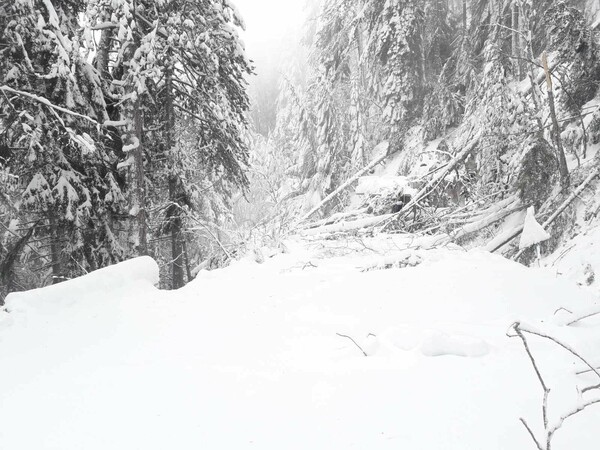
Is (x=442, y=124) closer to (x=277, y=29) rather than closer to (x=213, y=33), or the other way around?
(x=213, y=33)

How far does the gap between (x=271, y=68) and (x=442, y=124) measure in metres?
23.4

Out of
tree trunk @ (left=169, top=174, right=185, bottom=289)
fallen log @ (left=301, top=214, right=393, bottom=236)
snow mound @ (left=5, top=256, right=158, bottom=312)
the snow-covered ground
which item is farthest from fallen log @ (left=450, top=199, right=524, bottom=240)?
tree trunk @ (left=169, top=174, right=185, bottom=289)

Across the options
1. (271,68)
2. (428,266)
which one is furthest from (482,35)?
(271,68)

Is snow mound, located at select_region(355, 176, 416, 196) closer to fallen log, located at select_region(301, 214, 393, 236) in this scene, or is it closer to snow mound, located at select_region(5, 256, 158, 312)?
fallen log, located at select_region(301, 214, 393, 236)

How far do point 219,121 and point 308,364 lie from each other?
7330 millimetres

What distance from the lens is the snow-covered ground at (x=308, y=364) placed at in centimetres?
135

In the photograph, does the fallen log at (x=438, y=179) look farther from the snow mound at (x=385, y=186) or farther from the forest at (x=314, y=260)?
the snow mound at (x=385, y=186)

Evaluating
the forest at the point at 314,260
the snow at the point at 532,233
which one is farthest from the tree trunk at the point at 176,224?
the snow at the point at 532,233

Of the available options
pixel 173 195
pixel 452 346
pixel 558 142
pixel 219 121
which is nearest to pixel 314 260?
pixel 452 346

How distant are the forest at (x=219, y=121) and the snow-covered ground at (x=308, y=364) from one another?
2.39 meters

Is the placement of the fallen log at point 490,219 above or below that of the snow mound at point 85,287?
above

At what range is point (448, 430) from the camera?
4.13ft

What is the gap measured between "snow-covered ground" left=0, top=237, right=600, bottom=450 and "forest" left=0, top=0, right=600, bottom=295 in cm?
239

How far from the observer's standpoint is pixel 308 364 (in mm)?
1878
